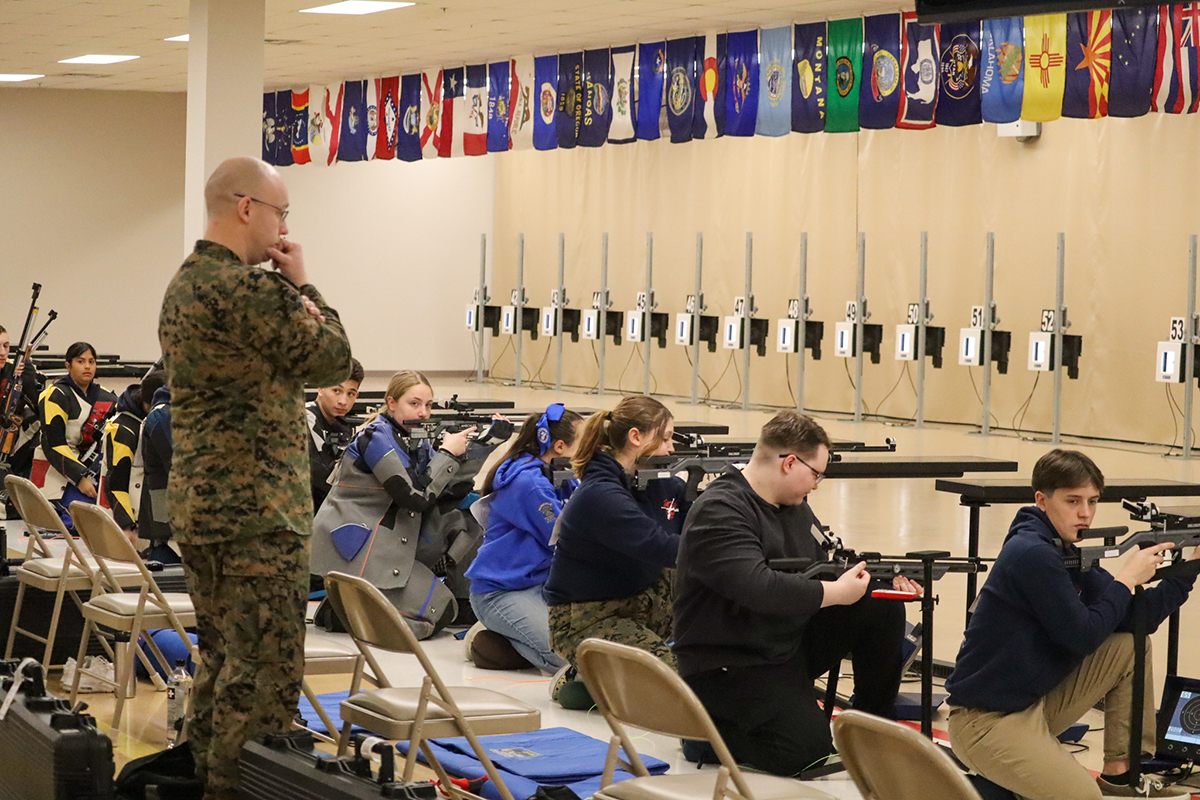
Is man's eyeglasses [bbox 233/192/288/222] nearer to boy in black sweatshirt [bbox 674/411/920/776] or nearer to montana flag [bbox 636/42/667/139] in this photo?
boy in black sweatshirt [bbox 674/411/920/776]

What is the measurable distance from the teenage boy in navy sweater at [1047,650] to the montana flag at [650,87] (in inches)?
360

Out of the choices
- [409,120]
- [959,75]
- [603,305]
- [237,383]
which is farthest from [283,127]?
[237,383]

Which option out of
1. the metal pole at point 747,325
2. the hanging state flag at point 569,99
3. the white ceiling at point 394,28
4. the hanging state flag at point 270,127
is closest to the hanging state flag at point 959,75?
the white ceiling at point 394,28

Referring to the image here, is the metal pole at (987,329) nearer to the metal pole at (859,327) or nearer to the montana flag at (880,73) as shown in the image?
the metal pole at (859,327)

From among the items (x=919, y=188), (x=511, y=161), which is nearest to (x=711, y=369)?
(x=919, y=188)

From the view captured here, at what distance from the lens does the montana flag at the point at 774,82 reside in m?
12.0

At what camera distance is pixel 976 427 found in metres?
14.7

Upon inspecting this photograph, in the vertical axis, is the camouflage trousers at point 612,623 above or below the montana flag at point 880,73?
below

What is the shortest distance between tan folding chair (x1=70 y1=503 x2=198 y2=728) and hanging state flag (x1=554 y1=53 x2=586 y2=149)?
8954 mm

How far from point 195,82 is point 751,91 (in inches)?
199

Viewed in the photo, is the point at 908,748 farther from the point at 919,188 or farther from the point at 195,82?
the point at 919,188

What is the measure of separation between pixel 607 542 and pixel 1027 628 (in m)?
1.57

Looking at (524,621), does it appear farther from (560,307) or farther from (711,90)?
(560,307)

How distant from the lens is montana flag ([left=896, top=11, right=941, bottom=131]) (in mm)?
11102
